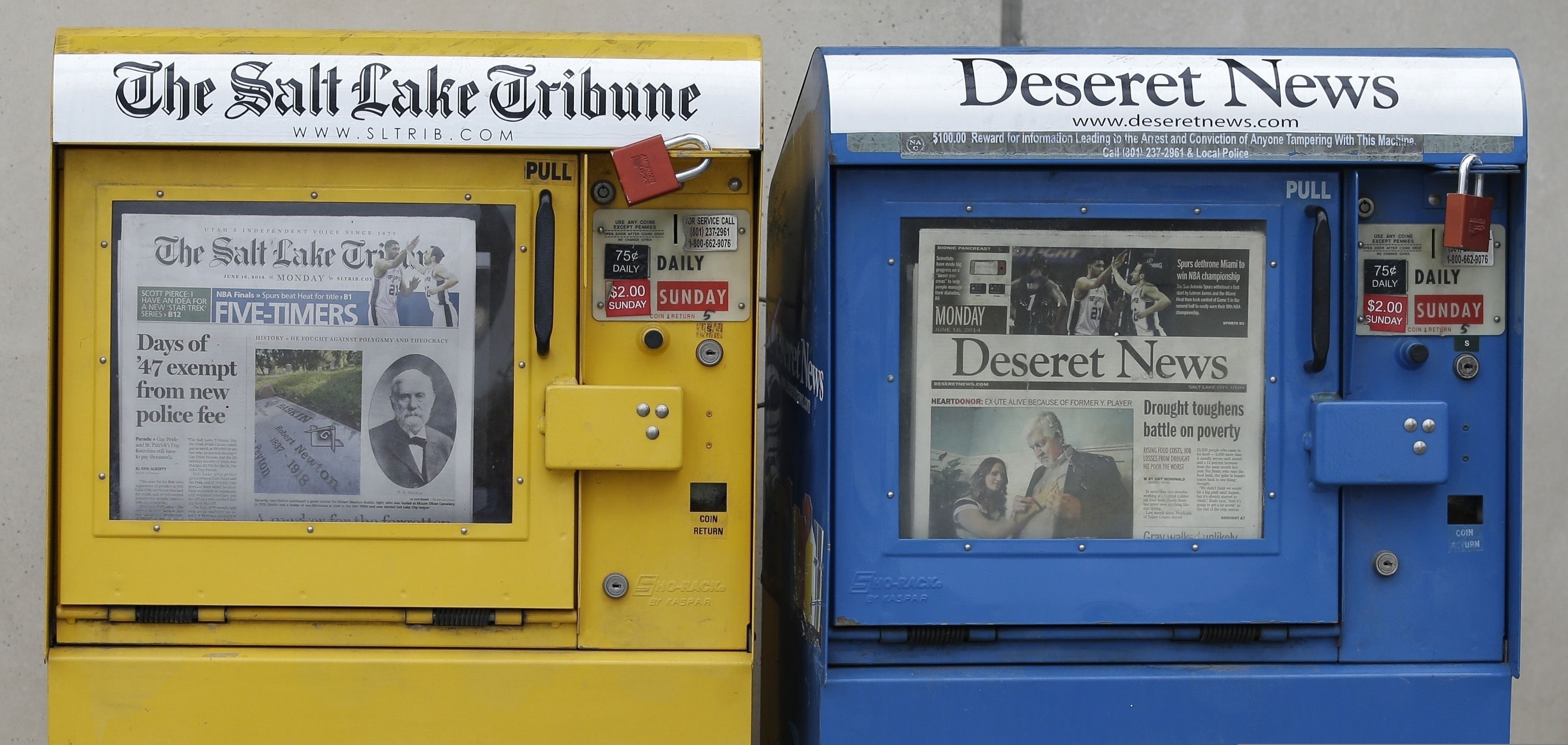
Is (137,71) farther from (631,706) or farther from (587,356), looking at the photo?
(631,706)

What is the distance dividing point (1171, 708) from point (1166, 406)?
2.12ft

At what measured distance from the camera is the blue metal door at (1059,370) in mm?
2277

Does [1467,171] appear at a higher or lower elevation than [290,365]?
higher

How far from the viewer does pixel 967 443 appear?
231 cm

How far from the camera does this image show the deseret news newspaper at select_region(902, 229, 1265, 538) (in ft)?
7.53

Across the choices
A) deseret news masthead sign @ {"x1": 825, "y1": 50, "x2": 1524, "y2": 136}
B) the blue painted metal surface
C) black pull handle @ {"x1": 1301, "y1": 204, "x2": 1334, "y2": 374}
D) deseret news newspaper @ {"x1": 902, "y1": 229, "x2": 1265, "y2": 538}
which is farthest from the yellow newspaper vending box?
the blue painted metal surface

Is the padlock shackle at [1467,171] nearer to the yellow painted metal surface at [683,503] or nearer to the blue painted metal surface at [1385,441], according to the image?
the blue painted metal surface at [1385,441]

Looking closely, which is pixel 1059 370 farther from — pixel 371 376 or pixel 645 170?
pixel 371 376

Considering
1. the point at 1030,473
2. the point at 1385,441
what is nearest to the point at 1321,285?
the point at 1385,441

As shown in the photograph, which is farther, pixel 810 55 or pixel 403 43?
pixel 810 55

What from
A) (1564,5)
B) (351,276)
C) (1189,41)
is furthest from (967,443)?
(1564,5)

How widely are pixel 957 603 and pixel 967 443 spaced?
0.34 meters

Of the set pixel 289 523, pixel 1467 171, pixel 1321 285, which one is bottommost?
pixel 289 523

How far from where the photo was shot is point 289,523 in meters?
2.26
